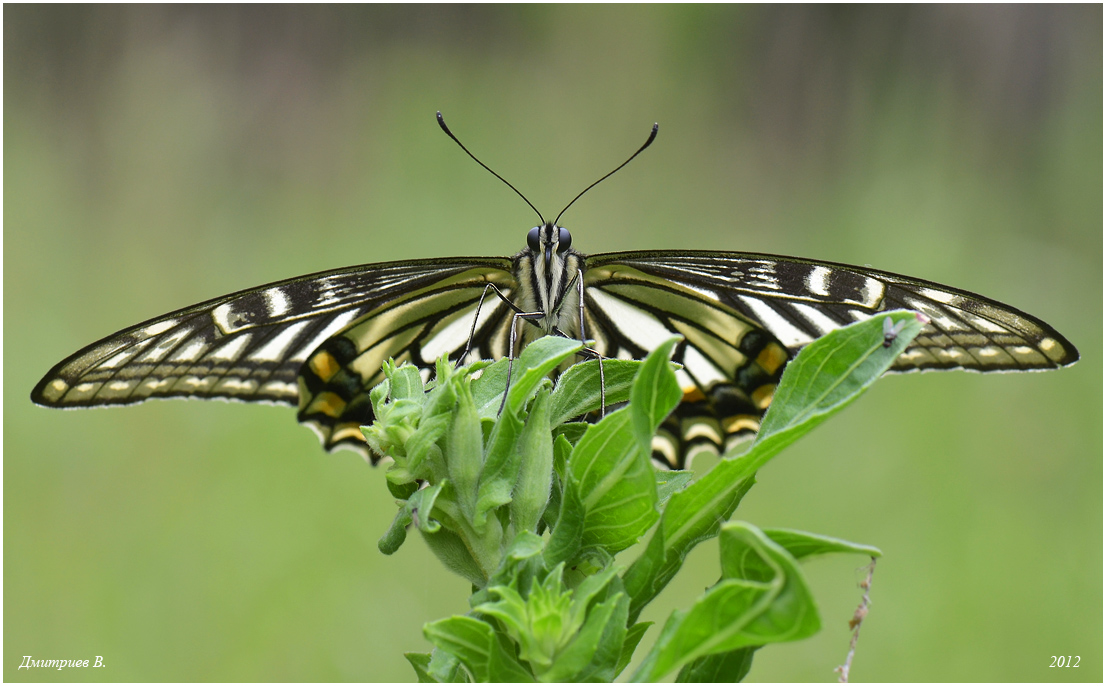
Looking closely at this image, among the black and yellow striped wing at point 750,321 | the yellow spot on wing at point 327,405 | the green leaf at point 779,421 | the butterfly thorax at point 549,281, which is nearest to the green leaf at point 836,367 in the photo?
the green leaf at point 779,421

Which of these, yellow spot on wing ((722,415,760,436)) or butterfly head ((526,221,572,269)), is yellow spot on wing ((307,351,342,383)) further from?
yellow spot on wing ((722,415,760,436))

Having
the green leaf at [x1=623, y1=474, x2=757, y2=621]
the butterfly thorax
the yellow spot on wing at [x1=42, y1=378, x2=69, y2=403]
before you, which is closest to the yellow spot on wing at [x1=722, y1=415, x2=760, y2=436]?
the butterfly thorax

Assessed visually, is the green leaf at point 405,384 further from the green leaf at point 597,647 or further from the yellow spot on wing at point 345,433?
the yellow spot on wing at point 345,433

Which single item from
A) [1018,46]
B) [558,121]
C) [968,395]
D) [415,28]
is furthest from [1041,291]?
[415,28]

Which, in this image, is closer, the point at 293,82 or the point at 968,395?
the point at 968,395

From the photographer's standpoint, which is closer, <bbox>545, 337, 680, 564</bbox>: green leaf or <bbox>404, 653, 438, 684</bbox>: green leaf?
<bbox>545, 337, 680, 564</bbox>: green leaf

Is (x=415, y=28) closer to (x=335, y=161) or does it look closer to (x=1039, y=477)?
(x=335, y=161)

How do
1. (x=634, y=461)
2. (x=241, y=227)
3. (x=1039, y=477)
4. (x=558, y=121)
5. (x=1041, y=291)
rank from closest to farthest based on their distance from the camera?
(x=634, y=461)
(x=1039, y=477)
(x=1041, y=291)
(x=241, y=227)
(x=558, y=121)
